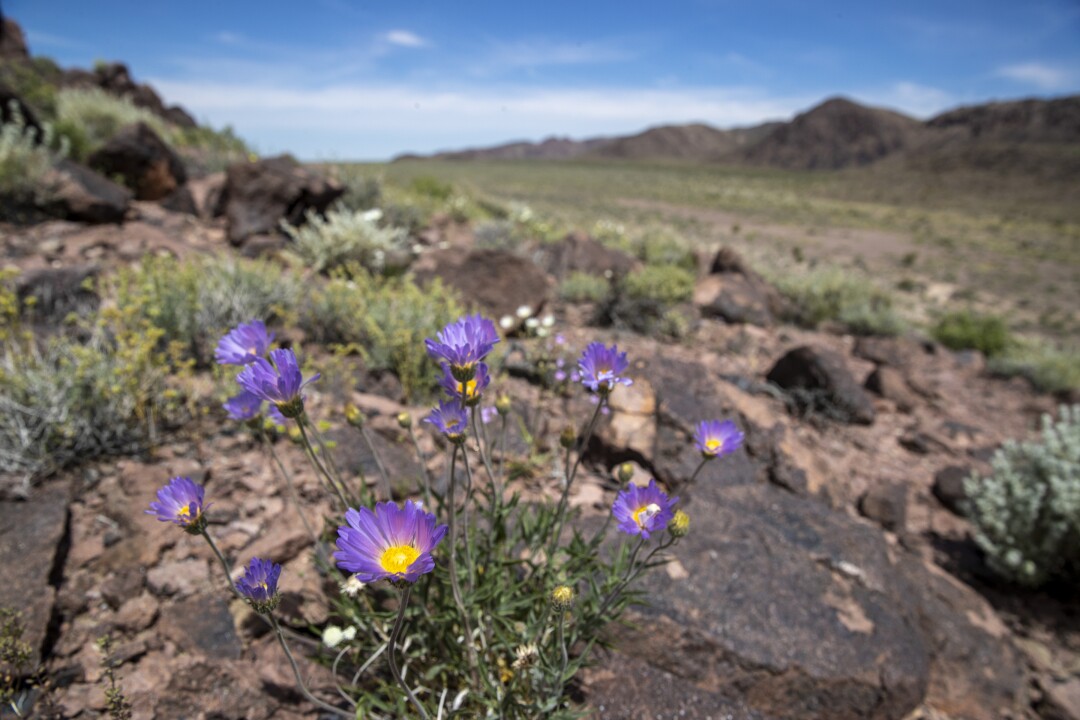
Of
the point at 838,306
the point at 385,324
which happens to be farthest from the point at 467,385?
the point at 838,306

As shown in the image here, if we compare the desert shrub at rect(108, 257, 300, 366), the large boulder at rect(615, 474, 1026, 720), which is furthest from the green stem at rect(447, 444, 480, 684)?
the desert shrub at rect(108, 257, 300, 366)

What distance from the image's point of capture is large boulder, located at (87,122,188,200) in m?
6.58

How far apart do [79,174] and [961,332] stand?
37.4ft

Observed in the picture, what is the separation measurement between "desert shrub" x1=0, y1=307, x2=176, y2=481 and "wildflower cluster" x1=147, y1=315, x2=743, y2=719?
134 cm

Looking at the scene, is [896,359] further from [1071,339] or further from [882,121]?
[882,121]

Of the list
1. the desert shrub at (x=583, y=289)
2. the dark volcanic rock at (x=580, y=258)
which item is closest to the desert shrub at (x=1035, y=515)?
the desert shrub at (x=583, y=289)

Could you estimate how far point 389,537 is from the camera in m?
1.20

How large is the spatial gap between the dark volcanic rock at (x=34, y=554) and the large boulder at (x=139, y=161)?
5.91 meters

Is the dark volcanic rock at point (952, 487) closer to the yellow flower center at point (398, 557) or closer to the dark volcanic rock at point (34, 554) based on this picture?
the yellow flower center at point (398, 557)

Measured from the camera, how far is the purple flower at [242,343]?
171 cm

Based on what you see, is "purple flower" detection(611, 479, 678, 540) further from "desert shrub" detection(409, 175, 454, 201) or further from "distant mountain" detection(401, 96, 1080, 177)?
"distant mountain" detection(401, 96, 1080, 177)

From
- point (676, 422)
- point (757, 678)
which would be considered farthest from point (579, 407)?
point (757, 678)

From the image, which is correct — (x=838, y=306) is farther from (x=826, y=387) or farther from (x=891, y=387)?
(x=826, y=387)

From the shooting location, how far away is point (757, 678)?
7.13 feet
